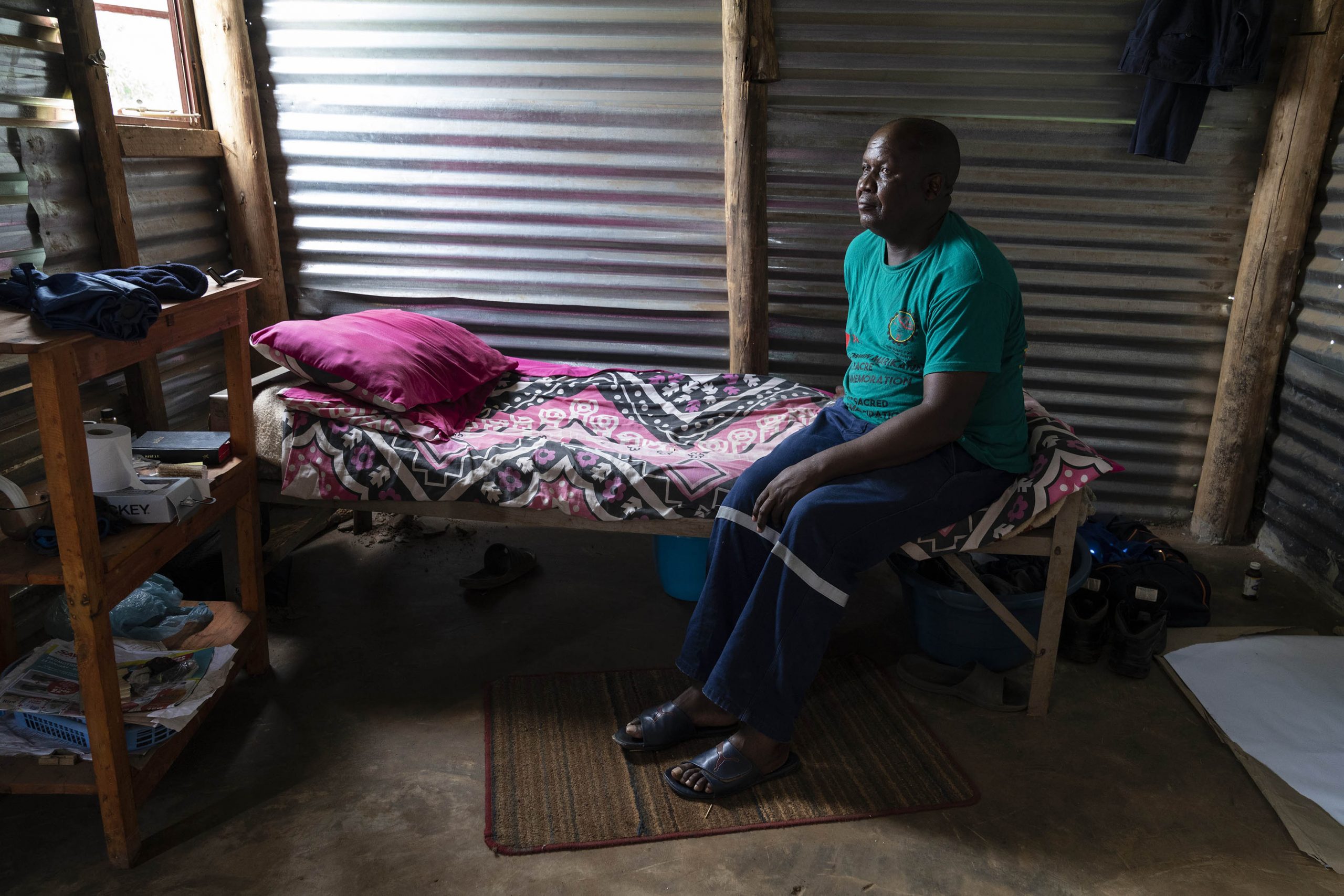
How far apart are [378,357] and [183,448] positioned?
79 cm

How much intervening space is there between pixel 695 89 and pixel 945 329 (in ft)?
6.91

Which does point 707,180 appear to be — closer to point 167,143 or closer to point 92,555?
point 167,143

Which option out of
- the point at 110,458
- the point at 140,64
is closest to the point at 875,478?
→ the point at 110,458

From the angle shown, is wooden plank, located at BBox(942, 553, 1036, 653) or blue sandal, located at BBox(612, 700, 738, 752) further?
wooden plank, located at BBox(942, 553, 1036, 653)

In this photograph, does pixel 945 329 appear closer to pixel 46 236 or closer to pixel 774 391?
pixel 774 391

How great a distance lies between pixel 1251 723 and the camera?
9.34 ft

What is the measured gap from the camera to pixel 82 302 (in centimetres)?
202

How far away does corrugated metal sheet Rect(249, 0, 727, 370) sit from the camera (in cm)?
409

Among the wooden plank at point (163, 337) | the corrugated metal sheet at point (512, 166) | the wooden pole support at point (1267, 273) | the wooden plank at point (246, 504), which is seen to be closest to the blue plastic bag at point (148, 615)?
the wooden plank at point (246, 504)

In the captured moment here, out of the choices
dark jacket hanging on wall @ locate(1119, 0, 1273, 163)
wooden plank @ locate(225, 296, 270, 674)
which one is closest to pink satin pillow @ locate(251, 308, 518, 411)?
wooden plank @ locate(225, 296, 270, 674)

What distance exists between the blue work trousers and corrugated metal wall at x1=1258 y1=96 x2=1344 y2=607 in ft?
6.36

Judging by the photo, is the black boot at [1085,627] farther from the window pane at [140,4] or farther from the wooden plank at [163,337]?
the window pane at [140,4]

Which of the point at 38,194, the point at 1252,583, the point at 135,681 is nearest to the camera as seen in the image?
the point at 135,681

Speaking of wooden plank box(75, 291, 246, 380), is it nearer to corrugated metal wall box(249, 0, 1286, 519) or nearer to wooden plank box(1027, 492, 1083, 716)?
corrugated metal wall box(249, 0, 1286, 519)
